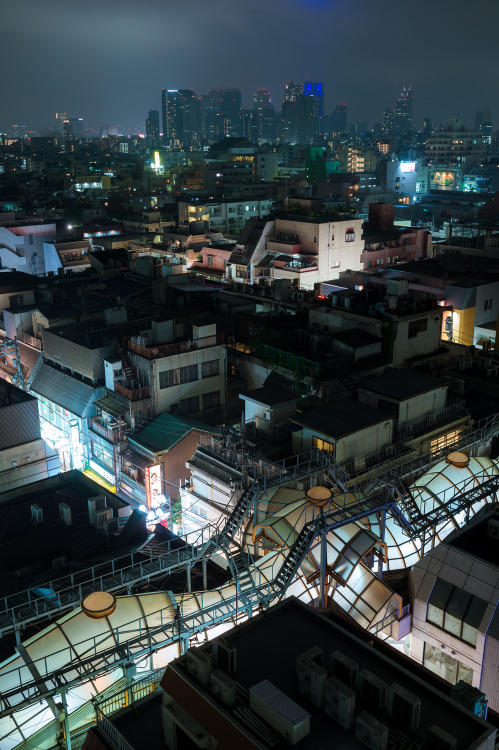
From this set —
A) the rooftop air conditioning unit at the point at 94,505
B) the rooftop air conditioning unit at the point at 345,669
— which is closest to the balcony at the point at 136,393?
the rooftop air conditioning unit at the point at 94,505

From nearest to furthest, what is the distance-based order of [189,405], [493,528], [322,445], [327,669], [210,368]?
[327,669] → [493,528] → [322,445] → [189,405] → [210,368]

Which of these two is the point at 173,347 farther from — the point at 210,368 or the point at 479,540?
the point at 479,540

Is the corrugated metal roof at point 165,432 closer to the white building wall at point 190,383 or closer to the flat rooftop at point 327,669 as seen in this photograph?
the white building wall at point 190,383

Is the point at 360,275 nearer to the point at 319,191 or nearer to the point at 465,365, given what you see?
the point at 465,365

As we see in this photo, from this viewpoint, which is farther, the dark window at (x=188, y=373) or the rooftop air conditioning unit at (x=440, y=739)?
the dark window at (x=188, y=373)

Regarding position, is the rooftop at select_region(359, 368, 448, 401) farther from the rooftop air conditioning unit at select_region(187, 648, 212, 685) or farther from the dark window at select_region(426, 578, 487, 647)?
the rooftop air conditioning unit at select_region(187, 648, 212, 685)

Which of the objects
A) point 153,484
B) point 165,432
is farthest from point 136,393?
point 153,484

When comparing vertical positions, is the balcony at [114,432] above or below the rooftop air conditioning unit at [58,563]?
above
